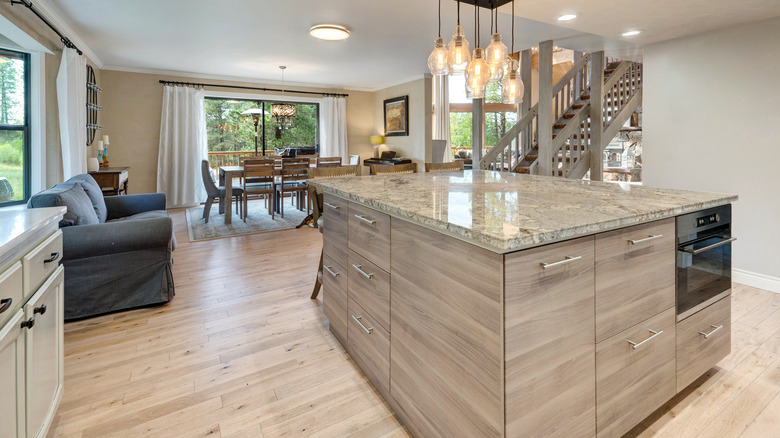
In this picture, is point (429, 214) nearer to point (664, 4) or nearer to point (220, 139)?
point (664, 4)

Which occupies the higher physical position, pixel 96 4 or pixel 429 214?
pixel 96 4

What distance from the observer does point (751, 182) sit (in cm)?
305

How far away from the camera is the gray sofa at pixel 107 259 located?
8.00 ft

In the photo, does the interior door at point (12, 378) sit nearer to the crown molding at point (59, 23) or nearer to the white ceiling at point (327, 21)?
the white ceiling at point (327, 21)

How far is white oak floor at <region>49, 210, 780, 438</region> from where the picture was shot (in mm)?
1563

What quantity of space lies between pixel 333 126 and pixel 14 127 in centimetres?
525

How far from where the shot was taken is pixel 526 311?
1.08 m

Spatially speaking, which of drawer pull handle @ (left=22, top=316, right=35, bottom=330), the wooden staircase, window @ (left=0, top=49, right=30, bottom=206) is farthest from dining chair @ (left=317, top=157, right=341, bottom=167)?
drawer pull handle @ (left=22, top=316, right=35, bottom=330)

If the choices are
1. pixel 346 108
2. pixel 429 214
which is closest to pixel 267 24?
pixel 429 214

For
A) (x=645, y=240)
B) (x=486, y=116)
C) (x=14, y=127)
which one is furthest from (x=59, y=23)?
(x=486, y=116)

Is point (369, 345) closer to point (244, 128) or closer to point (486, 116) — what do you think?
point (244, 128)

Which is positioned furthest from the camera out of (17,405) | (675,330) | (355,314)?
(355,314)

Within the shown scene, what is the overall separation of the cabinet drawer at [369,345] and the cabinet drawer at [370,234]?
28 centimetres

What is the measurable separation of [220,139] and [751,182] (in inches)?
315
